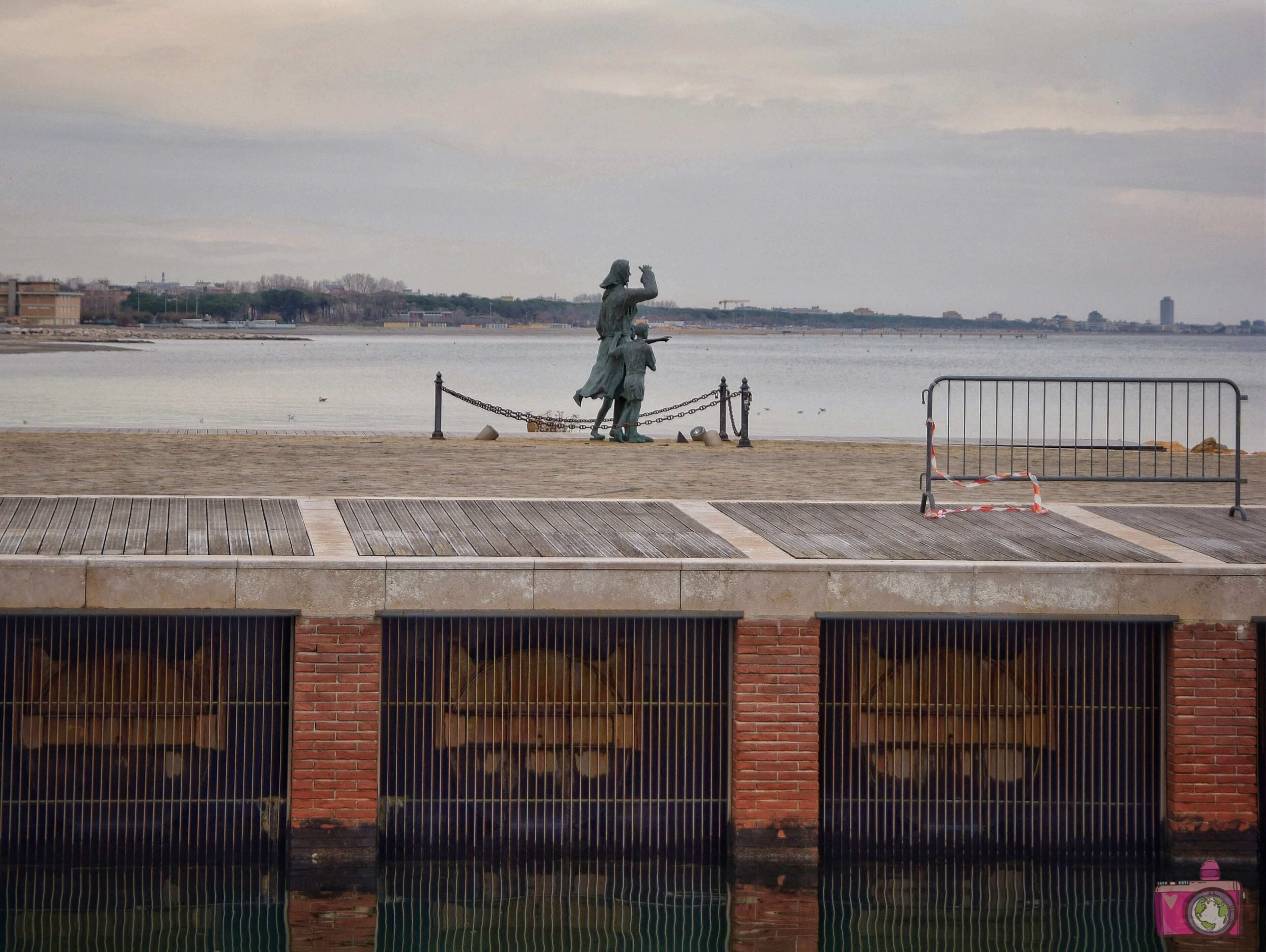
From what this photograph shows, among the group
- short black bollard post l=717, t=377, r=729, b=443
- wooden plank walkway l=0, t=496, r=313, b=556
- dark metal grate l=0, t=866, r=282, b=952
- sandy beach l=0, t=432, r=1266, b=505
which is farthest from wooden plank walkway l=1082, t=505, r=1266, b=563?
short black bollard post l=717, t=377, r=729, b=443

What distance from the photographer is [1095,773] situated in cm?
1143

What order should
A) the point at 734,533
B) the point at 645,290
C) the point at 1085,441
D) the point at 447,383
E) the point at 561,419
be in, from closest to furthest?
the point at 734,533, the point at 645,290, the point at 561,419, the point at 1085,441, the point at 447,383

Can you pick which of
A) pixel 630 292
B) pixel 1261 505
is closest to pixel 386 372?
pixel 630 292

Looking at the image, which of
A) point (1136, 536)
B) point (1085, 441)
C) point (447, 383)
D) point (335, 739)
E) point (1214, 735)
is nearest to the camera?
point (335, 739)

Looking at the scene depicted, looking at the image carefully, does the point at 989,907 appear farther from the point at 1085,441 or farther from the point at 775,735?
the point at 1085,441

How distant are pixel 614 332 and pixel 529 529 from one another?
12.8 metres

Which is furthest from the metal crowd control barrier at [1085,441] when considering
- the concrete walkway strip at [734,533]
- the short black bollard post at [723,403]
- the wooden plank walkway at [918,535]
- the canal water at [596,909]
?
the short black bollard post at [723,403]

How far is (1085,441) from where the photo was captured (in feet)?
143

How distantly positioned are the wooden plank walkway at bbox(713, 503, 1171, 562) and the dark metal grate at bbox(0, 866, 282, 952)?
435cm

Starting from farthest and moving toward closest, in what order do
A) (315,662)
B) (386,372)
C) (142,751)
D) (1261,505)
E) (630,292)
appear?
(386,372) → (630,292) → (1261,505) → (142,751) → (315,662)

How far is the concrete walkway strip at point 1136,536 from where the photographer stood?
446 inches

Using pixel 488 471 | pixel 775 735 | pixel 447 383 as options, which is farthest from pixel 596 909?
pixel 447 383

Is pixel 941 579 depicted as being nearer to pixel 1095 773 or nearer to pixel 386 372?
pixel 1095 773

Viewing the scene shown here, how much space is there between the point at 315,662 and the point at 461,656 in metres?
1.25
